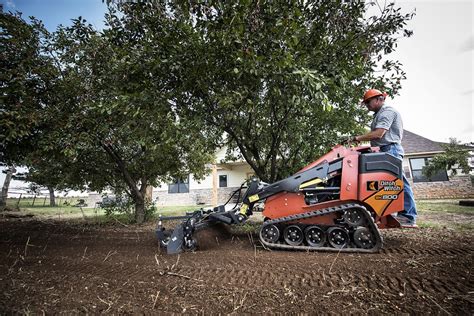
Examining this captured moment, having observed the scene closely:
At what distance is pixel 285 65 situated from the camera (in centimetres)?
336

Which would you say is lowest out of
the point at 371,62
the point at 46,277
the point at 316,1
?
the point at 46,277

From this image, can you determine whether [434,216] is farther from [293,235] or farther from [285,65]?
Result: [285,65]

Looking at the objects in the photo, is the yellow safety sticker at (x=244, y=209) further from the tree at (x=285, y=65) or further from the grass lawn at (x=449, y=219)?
the grass lawn at (x=449, y=219)

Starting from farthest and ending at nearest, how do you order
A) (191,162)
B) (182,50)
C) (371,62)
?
1. (191,162)
2. (371,62)
3. (182,50)

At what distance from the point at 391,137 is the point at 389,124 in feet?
0.88

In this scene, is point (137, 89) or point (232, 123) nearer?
point (137, 89)

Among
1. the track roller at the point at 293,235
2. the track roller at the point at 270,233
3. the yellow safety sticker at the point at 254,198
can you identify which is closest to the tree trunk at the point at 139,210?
the yellow safety sticker at the point at 254,198

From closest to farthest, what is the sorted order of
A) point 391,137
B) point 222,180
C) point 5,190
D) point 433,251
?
point 433,251
point 391,137
point 5,190
point 222,180

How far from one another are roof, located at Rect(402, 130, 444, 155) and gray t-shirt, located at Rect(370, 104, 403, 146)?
16162mm

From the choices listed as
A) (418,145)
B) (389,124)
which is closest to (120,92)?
(389,124)

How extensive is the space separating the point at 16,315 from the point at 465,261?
174 inches

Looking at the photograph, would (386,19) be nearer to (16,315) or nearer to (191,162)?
(16,315)

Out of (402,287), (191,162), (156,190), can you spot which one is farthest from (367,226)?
(156,190)

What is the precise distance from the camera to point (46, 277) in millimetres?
2893
